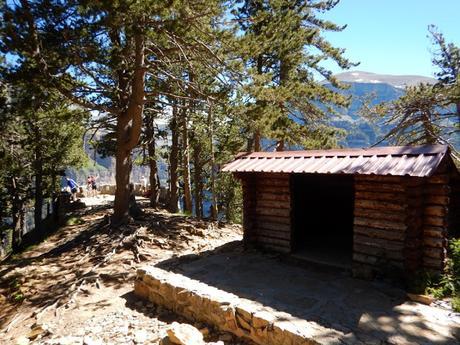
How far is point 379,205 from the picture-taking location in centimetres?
750

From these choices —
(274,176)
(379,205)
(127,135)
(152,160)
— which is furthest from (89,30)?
(152,160)

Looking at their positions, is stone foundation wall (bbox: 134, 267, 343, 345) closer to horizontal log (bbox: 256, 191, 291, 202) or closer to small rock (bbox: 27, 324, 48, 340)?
small rock (bbox: 27, 324, 48, 340)

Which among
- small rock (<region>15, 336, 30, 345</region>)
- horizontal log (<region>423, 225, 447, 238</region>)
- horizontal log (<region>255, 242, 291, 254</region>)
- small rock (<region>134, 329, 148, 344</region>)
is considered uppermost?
horizontal log (<region>423, 225, 447, 238</region>)

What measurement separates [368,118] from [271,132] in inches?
269

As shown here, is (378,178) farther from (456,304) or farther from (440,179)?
(456,304)

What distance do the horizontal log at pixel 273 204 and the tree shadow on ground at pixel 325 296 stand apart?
1.38m

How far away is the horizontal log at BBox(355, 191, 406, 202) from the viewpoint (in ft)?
23.7

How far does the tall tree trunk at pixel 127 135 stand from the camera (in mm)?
11706

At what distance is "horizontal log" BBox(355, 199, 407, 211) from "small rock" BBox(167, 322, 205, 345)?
4.55 metres

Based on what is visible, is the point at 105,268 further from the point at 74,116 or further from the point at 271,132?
the point at 271,132

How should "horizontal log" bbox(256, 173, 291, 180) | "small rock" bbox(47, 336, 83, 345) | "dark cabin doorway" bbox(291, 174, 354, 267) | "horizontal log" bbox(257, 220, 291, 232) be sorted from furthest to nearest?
1. "dark cabin doorway" bbox(291, 174, 354, 267)
2. "horizontal log" bbox(257, 220, 291, 232)
3. "horizontal log" bbox(256, 173, 291, 180)
4. "small rock" bbox(47, 336, 83, 345)

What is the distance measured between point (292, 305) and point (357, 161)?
11.3 feet

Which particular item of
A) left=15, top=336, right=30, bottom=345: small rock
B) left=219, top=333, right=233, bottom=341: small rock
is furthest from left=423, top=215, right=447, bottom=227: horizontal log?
left=15, top=336, right=30, bottom=345: small rock

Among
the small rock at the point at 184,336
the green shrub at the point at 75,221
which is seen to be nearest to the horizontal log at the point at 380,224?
the small rock at the point at 184,336
